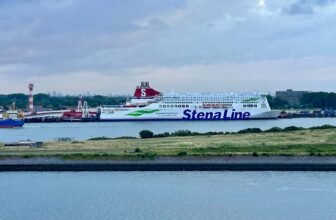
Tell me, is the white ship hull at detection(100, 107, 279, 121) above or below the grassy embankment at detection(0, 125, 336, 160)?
above

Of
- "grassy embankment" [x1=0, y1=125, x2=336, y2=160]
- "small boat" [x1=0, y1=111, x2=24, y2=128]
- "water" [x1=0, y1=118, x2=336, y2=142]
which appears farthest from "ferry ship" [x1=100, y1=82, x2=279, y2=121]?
"grassy embankment" [x1=0, y1=125, x2=336, y2=160]

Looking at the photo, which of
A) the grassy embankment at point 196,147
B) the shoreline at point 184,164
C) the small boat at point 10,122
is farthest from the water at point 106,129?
the shoreline at point 184,164

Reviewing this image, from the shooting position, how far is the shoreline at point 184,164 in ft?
97.6

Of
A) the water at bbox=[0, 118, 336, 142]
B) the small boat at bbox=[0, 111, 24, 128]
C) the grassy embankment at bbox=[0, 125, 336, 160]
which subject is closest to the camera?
the grassy embankment at bbox=[0, 125, 336, 160]

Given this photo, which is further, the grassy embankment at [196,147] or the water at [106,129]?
the water at [106,129]

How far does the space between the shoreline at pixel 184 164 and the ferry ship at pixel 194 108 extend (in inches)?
1937

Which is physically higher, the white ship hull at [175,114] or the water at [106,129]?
the white ship hull at [175,114]

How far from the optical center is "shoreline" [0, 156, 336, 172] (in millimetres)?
29734
